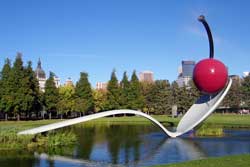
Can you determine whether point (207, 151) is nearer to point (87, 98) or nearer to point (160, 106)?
point (87, 98)

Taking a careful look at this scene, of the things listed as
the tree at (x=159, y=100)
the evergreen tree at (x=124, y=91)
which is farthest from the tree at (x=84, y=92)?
the tree at (x=159, y=100)

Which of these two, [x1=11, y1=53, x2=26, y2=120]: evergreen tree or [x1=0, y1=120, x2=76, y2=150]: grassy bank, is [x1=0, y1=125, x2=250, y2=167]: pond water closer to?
[x1=0, y1=120, x2=76, y2=150]: grassy bank

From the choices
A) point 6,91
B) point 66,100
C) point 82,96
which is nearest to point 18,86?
point 6,91

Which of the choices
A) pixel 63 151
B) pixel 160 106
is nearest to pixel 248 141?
pixel 63 151

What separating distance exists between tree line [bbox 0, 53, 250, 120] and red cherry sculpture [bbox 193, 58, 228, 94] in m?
26.7

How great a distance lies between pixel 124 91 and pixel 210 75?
126ft

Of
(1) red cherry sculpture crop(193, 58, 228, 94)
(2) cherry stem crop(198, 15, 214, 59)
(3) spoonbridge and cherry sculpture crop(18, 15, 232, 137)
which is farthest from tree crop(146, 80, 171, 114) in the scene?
(1) red cherry sculpture crop(193, 58, 228, 94)

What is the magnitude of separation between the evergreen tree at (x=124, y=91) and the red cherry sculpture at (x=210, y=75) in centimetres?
3613

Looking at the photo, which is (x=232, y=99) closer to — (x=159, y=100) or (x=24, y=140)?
(x=159, y=100)

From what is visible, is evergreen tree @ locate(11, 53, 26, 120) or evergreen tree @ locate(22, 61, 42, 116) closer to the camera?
evergreen tree @ locate(11, 53, 26, 120)

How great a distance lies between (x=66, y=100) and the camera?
53.5 meters

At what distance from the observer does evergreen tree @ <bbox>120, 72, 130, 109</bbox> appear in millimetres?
55750

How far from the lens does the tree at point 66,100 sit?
5202 centimetres

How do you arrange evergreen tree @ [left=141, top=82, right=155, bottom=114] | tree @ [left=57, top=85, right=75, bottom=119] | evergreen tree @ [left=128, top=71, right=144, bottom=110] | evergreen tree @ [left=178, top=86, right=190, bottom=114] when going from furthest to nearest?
1. evergreen tree @ [left=141, top=82, right=155, bottom=114]
2. evergreen tree @ [left=178, top=86, right=190, bottom=114]
3. evergreen tree @ [left=128, top=71, right=144, bottom=110]
4. tree @ [left=57, top=85, right=75, bottom=119]
